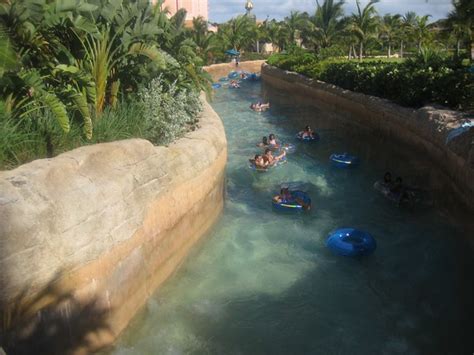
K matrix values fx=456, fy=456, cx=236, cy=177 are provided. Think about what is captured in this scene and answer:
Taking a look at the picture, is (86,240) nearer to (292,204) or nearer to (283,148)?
(292,204)

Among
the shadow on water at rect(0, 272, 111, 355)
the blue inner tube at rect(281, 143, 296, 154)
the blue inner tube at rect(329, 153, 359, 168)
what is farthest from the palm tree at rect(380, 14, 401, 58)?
the shadow on water at rect(0, 272, 111, 355)

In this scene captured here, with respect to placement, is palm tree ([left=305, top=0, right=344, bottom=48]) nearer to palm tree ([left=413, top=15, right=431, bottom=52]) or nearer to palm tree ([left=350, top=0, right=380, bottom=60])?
palm tree ([left=350, top=0, right=380, bottom=60])

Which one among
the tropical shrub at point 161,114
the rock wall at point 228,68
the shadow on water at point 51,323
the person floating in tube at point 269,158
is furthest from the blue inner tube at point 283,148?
the rock wall at point 228,68

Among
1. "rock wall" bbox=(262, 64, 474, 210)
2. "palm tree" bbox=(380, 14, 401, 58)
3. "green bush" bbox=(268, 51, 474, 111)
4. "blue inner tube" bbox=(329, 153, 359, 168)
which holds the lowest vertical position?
"blue inner tube" bbox=(329, 153, 359, 168)

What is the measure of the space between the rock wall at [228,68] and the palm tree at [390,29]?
1091 cm

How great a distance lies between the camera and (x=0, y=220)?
4.07m

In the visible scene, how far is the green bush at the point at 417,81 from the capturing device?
1130 cm

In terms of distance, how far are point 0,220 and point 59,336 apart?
56.0 inches

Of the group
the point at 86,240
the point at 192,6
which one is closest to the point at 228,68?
the point at 192,6

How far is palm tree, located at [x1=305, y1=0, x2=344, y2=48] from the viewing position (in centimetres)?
2862

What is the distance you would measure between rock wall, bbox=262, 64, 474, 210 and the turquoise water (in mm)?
712

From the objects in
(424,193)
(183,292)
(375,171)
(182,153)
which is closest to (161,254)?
(183,292)

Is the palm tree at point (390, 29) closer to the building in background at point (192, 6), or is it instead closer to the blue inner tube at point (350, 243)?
the building in background at point (192, 6)

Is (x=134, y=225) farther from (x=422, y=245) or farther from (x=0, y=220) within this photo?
(x=422, y=245)
